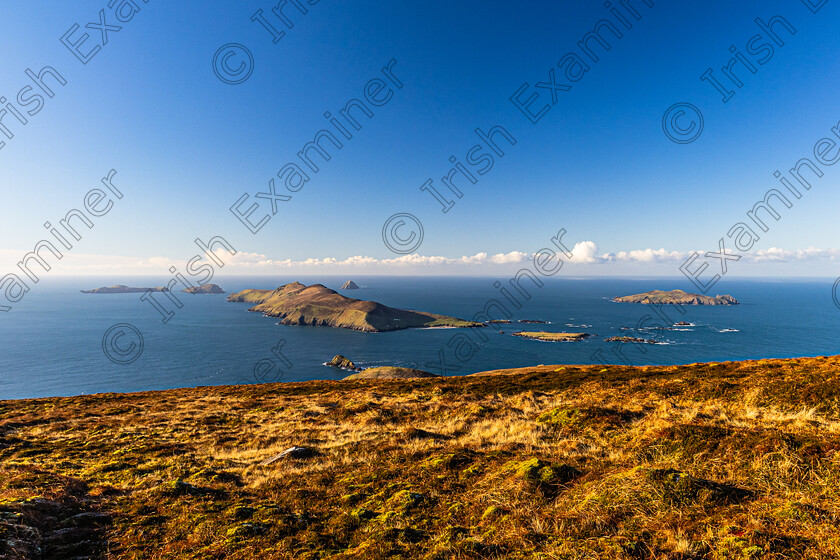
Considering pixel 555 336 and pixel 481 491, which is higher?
pixel 481 491

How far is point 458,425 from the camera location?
56.2ft

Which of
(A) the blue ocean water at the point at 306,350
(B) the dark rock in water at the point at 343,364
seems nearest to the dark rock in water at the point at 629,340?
(A) the blue ocean water at the point at 306,350

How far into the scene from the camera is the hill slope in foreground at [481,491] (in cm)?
565

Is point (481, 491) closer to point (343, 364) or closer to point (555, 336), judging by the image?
point (343, 364)

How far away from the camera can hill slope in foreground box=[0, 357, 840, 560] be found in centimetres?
565

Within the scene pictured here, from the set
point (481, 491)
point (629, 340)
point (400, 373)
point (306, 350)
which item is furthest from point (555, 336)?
point (481, 491)

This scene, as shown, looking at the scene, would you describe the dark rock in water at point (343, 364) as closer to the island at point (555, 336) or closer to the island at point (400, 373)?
the island at point (400, 373)

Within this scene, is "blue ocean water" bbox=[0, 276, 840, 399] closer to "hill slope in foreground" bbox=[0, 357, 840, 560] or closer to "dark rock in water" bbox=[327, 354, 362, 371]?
"dark rock in water" bbox=[327, 354, 362, 371]

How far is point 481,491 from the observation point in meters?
8.23

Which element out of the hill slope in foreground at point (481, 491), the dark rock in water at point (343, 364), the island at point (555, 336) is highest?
the hill slope in foreground at point (481, 491)

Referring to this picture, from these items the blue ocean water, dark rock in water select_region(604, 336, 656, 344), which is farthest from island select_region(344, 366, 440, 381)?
dark rock in water select_region(604, 336, 656, 344)

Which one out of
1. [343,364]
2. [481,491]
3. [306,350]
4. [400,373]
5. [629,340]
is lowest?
[629,340]

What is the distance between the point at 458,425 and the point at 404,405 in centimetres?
940

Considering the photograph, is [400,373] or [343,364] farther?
[343,364]
